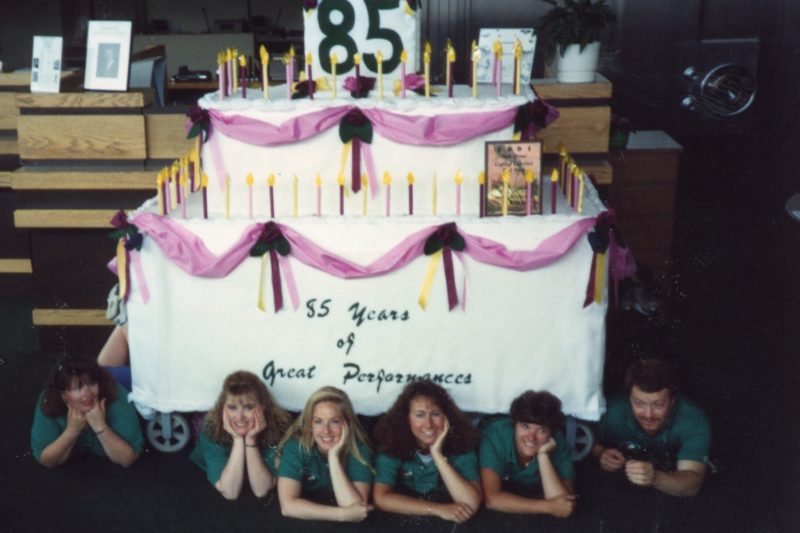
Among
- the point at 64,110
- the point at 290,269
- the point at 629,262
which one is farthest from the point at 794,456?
the point at 64,110

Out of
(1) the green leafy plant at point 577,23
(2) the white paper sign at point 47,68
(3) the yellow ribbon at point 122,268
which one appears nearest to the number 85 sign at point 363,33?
(3) the yellow ribbon at point 122,268

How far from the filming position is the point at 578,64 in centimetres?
565

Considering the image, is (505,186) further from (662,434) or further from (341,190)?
(662,434)

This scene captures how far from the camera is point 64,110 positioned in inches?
213

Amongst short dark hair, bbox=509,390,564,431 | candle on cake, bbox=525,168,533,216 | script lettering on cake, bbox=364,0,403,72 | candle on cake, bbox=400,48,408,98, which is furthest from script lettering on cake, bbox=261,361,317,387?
script lettering on cake, bbox=364,0,403,72

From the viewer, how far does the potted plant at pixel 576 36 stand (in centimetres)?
554

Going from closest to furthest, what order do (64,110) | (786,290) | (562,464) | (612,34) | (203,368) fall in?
(562,464)
(203,368)
(64,110)
(786,290)
(612,34)

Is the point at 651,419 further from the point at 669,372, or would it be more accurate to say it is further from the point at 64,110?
the point at 64,110

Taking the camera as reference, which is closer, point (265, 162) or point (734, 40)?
point (265, 162)

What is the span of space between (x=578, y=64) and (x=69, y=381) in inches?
128

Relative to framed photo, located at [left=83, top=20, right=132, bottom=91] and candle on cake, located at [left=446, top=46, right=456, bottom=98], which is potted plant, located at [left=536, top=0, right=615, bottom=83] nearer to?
candle on cake, located at [left=446, top=46, right=456, bottom=98]

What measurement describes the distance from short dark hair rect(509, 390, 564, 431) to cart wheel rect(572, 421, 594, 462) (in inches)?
9.7

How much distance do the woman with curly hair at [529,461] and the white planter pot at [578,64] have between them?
2247mm

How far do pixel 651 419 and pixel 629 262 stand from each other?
750 mm
